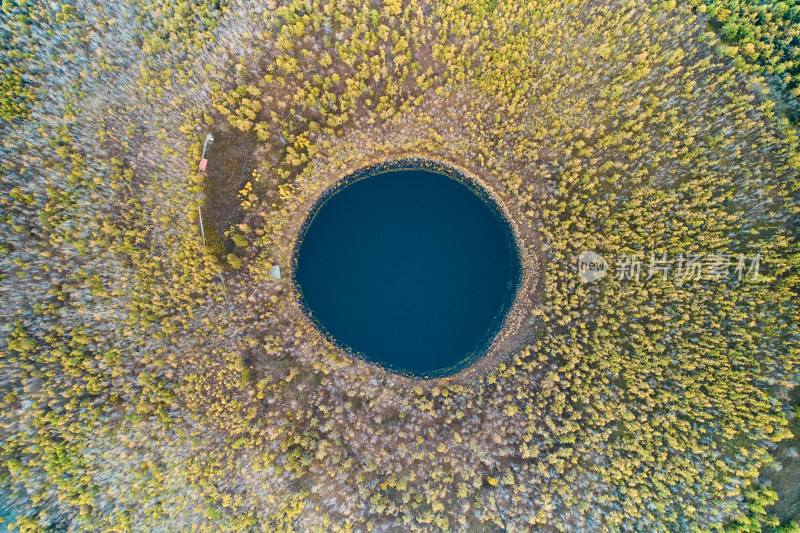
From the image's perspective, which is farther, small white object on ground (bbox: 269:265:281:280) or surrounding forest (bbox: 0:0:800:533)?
small white object on ground (bbox: 269:265:281:280)

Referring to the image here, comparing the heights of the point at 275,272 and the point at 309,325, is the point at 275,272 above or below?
above

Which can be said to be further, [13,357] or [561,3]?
[561,3]

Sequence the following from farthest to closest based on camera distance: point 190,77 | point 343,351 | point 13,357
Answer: point 343,351 < point 190,77 < point 13,357

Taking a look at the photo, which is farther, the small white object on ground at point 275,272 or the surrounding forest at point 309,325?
the small white object on ground at point 275,272

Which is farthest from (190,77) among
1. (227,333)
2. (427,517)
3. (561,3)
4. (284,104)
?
(427,517)

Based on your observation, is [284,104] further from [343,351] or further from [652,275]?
[652,275]

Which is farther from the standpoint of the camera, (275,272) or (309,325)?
(309,325)

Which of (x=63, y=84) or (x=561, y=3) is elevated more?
(x=561, y=3)

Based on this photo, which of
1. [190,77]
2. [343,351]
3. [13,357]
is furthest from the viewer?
[343,351]
